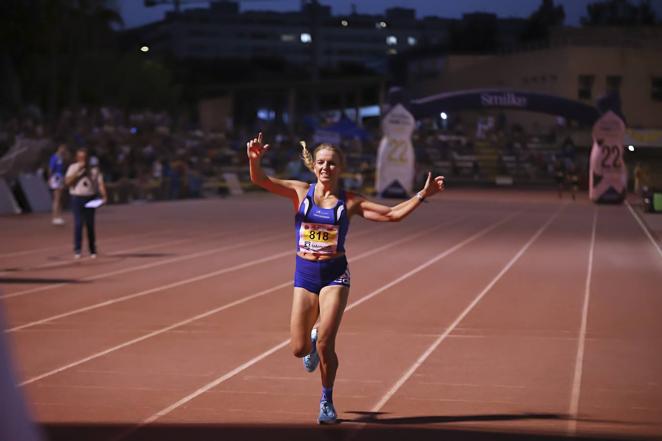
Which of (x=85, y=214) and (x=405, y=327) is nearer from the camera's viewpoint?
(x=405, y=327)

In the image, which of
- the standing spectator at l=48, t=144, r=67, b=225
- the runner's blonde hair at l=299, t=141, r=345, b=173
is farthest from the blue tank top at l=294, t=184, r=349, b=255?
the standing spectator at l=48, t=144, r=67, b=225

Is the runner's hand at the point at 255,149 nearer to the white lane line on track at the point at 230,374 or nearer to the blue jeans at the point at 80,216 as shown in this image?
the white lane line on track at the point at 230,374

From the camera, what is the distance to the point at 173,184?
Answer: 46781mm

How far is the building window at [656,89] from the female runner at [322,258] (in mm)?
65297

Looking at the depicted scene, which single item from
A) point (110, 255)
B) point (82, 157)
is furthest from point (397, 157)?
point (82, 157)

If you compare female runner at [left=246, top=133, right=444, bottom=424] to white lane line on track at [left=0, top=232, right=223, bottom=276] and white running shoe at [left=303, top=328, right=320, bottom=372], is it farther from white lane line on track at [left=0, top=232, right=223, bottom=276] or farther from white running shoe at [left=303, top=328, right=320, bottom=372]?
white lane line on track at [left=0, top=232, right=223, bottom=276]

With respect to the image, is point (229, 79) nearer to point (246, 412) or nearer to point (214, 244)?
point (214, 244)

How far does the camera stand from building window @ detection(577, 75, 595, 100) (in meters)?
71.7

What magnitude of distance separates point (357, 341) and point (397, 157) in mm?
36399

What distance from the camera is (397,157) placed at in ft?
159

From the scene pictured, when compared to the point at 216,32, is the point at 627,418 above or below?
below

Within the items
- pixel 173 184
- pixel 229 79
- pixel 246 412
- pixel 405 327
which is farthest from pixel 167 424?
pixel 229 79

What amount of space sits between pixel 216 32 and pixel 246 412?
150 meters

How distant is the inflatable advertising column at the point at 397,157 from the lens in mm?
48312
